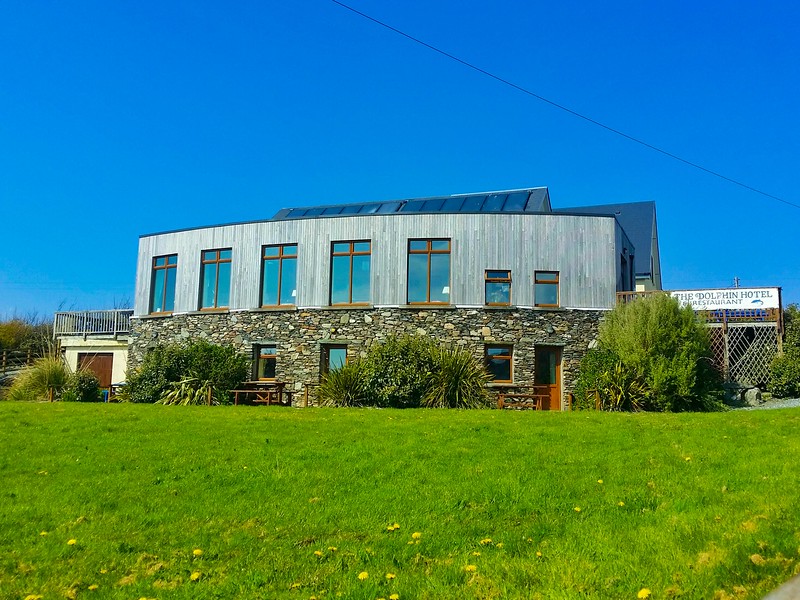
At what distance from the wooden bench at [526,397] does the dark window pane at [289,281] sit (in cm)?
778

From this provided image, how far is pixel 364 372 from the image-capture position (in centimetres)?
2014

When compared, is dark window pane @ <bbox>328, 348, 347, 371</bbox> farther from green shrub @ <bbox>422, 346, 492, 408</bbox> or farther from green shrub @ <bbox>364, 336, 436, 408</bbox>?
green shrub @ <bbox>422, 346, 492, 408</bbox>

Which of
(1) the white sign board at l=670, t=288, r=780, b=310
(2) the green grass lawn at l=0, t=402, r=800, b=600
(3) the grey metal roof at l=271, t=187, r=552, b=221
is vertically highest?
(3) the grey metal roof at l=271, t=187, r=552, b=221

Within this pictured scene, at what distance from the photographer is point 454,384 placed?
19.5 meters

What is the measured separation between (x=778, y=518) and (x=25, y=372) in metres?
24.0

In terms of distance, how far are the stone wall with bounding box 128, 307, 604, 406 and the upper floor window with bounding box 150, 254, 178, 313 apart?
1906mm

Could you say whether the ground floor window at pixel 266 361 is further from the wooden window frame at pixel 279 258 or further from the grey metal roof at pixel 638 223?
the grey metal roof at pixel 638 223

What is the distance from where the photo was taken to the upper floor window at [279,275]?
24672mm

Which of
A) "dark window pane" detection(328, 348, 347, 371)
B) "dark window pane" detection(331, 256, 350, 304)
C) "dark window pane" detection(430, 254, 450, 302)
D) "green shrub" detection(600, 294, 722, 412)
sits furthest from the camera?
"dark window pane" detection(331, 256, 350, 304)

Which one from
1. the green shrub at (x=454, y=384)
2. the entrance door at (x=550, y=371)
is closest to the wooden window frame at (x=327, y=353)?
the green shrub at (x=454, y=384)

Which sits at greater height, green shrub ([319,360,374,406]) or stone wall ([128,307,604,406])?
stone wall ([128,307,604,406])

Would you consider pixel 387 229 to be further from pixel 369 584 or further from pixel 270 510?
pixel 369 584

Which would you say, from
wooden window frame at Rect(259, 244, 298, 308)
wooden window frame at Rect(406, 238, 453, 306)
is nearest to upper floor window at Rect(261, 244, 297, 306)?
wooden window frame at Rect(259, 244, 298, 308)

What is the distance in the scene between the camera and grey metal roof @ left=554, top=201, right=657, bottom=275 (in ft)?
112
